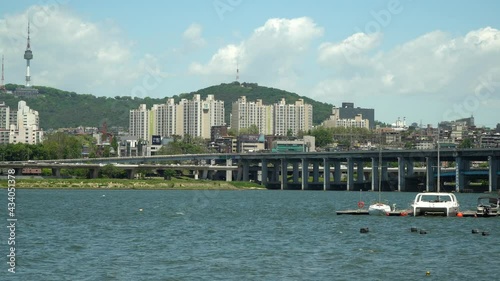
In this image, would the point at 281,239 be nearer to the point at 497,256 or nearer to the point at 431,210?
the point at 497,256

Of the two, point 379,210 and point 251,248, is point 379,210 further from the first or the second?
point 251,248

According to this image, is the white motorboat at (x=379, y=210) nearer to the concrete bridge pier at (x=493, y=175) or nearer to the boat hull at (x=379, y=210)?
the boat hull at (x=379, y=210)

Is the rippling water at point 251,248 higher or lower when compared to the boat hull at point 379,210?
lower

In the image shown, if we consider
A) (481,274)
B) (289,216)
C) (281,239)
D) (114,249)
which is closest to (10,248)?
(114,249)

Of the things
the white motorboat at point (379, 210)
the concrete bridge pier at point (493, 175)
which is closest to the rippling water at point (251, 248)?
the white motorboat at point (379, 210)

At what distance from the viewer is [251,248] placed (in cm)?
6006

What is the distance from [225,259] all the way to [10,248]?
1372 centimetres

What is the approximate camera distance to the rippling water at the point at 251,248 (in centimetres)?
4847

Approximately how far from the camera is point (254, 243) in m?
63.5

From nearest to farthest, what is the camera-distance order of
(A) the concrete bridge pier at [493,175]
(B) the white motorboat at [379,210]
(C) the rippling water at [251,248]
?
1. (C) the rippling water at [251,248]
2. (B) the white motorboat at [379,210]
3. (A) the concrete bridge pier at [493,175]

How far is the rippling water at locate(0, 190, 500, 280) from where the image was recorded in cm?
4847

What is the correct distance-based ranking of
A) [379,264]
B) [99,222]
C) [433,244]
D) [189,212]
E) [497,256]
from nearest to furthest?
1. [379,264]
2. [497,256]
3. [433,244]
4. [99,222]
5. [189,212]

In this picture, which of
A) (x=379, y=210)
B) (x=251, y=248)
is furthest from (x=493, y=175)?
(x=251, y=248)

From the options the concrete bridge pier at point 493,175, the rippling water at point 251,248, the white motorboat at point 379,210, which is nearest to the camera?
the rippling water at point 251,248
